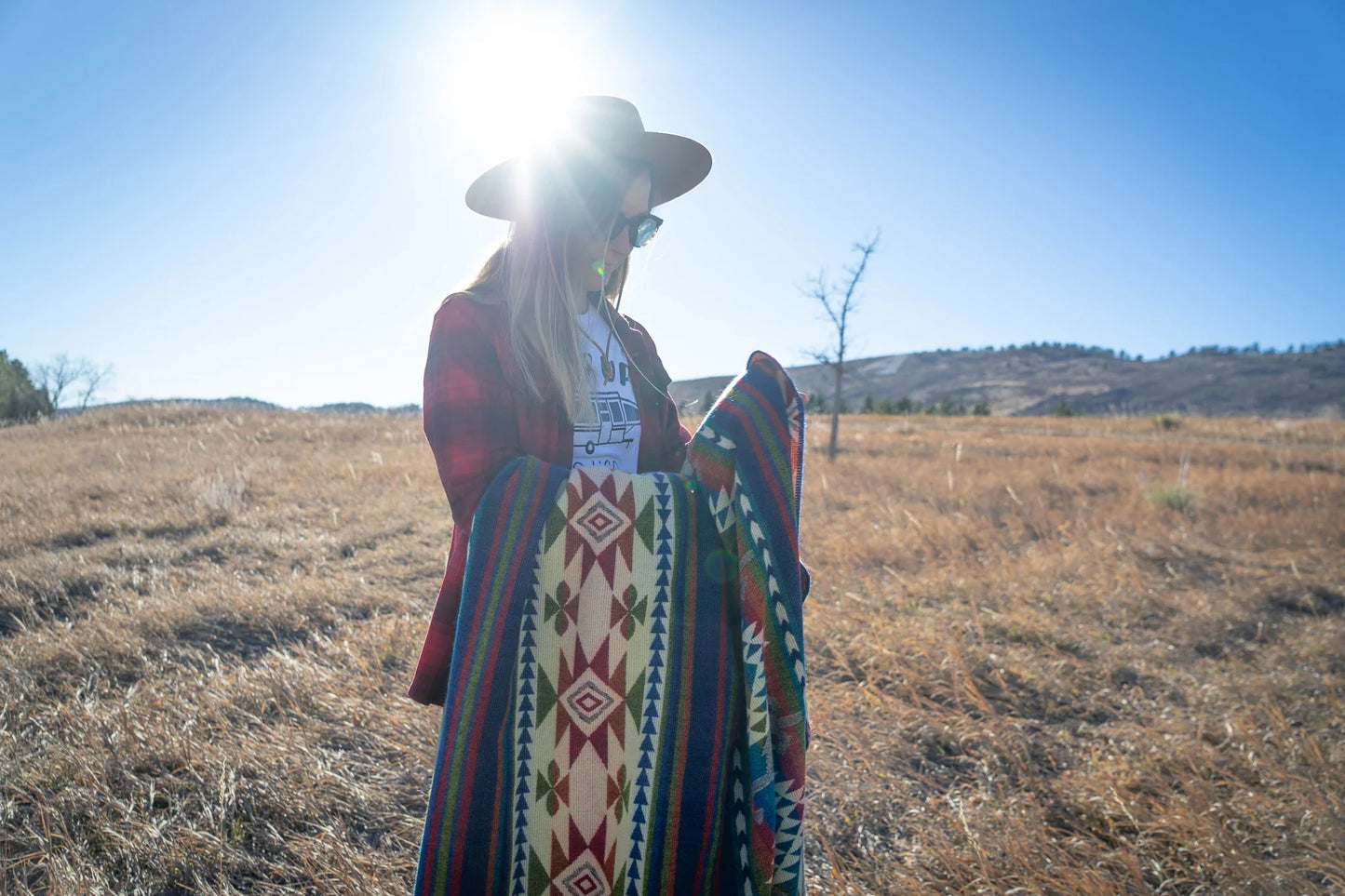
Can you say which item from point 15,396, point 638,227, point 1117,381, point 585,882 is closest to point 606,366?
point 638,227

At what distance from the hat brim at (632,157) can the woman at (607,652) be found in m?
0.38

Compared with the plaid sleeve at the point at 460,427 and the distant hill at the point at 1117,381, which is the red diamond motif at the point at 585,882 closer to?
the plaid sleeve at the point at 460,427

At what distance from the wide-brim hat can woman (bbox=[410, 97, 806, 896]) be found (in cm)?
37

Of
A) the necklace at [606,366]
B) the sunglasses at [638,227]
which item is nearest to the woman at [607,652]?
the necklace at [606,366]

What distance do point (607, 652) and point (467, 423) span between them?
0.50 metres

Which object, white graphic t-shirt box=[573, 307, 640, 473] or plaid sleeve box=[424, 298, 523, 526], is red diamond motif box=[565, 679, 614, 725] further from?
white graphic t-shirt box=[573, 307, 640, 473]

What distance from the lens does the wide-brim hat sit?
4.61 feet

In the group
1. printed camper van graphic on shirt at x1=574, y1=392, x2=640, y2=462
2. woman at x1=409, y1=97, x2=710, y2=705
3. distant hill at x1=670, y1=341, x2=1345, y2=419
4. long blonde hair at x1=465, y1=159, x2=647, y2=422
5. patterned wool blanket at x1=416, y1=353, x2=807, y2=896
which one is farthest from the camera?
distant hill at x1=670, y1=341, x2=1345, y2=419

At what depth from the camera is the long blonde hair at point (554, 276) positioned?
131 centimetres

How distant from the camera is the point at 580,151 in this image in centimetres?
142

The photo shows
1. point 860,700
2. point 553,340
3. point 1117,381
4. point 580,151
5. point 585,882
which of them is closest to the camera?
point 585,882

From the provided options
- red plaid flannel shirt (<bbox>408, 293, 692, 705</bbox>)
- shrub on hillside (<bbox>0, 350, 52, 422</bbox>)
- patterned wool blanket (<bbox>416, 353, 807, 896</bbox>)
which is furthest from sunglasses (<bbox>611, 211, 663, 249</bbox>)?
shrub on hillside (<bbox>0, 350, 52, 422</bbox>)

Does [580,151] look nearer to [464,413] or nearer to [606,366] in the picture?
[606,366]

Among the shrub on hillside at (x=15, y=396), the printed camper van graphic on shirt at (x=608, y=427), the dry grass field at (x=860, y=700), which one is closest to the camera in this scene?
the printed camper van graphic on shirt at (x=608, y=427)
